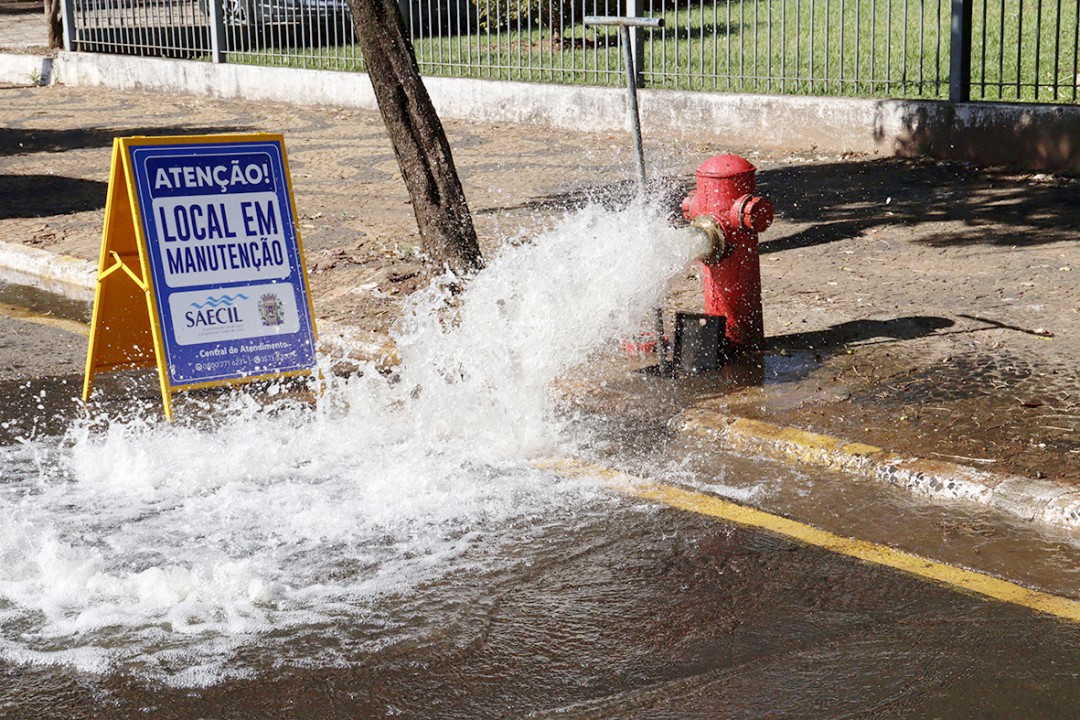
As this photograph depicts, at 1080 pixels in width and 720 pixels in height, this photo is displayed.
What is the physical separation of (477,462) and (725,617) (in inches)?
69.5

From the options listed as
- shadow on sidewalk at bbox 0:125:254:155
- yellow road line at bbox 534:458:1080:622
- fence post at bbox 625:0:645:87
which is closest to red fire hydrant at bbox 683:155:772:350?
yellow road line at bbox 534:458:1080:622

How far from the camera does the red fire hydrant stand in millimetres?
6641

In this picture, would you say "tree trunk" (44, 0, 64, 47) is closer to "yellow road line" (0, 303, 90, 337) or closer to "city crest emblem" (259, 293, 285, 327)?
"yellow road line" (0, 303, 90, 337)

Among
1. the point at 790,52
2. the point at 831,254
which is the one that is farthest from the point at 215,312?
the point at 790,52

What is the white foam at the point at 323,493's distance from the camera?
4.30m

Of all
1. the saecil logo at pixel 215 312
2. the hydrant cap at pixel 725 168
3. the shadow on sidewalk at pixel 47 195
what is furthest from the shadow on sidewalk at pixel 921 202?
the shadow on sidewalk at pixel 47 195

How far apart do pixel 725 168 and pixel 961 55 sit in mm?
6359

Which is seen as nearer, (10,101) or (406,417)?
(406,417)

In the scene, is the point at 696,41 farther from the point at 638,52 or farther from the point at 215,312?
the point at 215,312

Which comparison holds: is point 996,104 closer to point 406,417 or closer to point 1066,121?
point 1066,121

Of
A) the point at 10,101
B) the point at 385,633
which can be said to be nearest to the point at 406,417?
the point at 385,633

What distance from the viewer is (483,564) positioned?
4.71 metres

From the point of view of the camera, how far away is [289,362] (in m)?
6.89

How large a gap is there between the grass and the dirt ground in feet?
2.59
